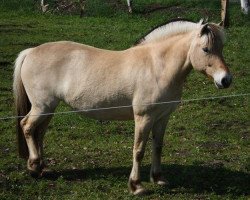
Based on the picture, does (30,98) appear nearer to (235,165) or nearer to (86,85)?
(86,85)

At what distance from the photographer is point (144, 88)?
269 inches

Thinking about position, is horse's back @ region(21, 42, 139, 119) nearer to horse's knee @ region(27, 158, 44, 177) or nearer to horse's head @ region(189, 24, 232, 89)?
horse's knee @ region(27, 158, 44, 177)

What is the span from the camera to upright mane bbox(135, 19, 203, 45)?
6887 millimetres

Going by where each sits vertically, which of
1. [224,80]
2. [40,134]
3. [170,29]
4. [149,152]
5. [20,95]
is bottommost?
[149,152]

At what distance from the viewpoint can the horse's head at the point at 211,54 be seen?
6344mm

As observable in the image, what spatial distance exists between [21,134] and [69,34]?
37.1ft

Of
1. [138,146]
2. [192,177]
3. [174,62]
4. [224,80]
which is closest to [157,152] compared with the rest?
[138,146]

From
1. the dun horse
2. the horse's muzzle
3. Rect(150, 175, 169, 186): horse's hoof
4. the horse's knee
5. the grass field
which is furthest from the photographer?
the horse's knee

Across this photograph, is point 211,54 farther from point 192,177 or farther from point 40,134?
point 40,134

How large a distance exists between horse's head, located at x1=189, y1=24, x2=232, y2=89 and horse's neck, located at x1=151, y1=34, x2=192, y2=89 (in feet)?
0.67

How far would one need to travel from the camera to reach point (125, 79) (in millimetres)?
6961

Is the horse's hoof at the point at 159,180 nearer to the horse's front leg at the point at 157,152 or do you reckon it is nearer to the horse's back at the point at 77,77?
the horse's front leg at the point at 157,152

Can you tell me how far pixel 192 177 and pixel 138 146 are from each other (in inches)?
44.7

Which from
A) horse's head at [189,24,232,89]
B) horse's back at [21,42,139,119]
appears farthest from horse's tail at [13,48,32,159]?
horse's head at [189,24,232,89]
